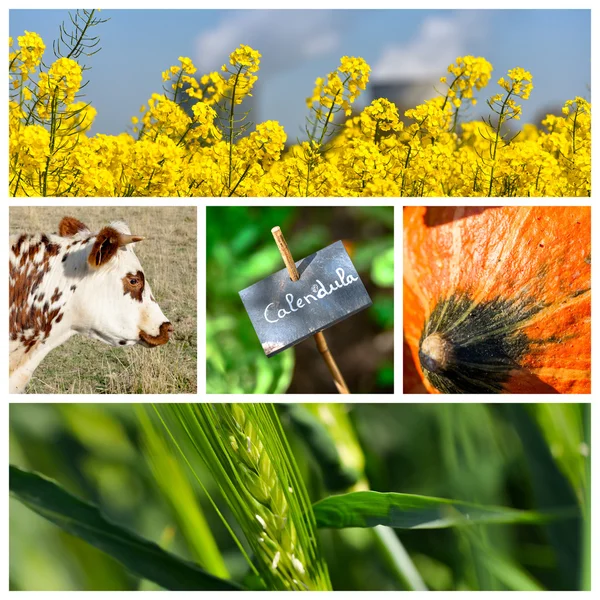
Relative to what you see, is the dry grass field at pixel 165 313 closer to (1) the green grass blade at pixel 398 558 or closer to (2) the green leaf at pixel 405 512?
(2) the green leaf at pixel 405 512

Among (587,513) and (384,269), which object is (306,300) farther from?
(587,513)

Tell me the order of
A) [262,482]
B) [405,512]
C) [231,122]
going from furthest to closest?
Answer: [231,122], [405,512], [262,482]

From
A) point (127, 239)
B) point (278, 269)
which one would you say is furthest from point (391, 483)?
point (127, 239)

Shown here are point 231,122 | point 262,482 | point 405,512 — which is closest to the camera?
point 262,482

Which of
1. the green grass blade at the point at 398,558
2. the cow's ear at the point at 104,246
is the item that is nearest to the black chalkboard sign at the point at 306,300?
the cow's ear at the point at 104,246

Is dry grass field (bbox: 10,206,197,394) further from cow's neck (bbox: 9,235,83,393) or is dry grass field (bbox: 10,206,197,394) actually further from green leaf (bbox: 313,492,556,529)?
green leaf (bbox: 313,492,556,529)

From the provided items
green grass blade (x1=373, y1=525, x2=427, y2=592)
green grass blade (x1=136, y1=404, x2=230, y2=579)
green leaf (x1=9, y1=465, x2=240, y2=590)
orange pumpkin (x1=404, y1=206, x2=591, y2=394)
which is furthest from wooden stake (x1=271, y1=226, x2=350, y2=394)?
green leaf (x1=9, y1=465, x2=240, y2=590)
